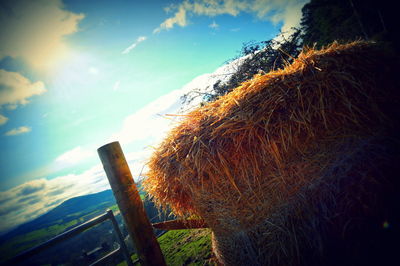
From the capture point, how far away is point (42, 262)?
196 ft

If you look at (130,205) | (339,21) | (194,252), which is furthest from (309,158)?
(339,21)

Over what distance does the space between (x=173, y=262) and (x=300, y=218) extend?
2.63 m

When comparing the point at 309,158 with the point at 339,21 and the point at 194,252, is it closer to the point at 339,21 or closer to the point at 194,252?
the point at 194,252

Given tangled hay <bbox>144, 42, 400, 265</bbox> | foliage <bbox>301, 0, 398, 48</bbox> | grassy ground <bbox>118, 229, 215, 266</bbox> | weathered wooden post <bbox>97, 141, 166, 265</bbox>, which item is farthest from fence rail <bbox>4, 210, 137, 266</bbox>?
foliage <bbox>301, 0, 398, 48</bbox>

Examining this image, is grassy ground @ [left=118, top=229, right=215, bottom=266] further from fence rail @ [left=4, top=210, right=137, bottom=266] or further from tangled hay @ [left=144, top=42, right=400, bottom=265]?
tangled hay @ [left=144, top=42, right=400, bottom=265]

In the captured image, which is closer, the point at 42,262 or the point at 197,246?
the point at 197,246

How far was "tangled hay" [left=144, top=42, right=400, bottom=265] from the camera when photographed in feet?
4.20

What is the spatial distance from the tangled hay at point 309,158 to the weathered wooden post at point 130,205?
80 centimetres

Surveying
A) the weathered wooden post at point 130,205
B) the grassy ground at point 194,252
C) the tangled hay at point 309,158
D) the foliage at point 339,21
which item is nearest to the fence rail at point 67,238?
the weathered wooden post at point 130,205

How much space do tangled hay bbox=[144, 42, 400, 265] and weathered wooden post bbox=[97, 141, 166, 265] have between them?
795mm

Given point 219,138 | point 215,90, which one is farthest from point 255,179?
point 215,90

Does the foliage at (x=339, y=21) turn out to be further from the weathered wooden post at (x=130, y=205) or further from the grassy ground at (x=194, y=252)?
the weathered wooden post at (x=130, y=205)

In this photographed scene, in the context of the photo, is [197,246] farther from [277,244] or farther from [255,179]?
[255,179]

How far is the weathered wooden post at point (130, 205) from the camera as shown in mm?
1919
